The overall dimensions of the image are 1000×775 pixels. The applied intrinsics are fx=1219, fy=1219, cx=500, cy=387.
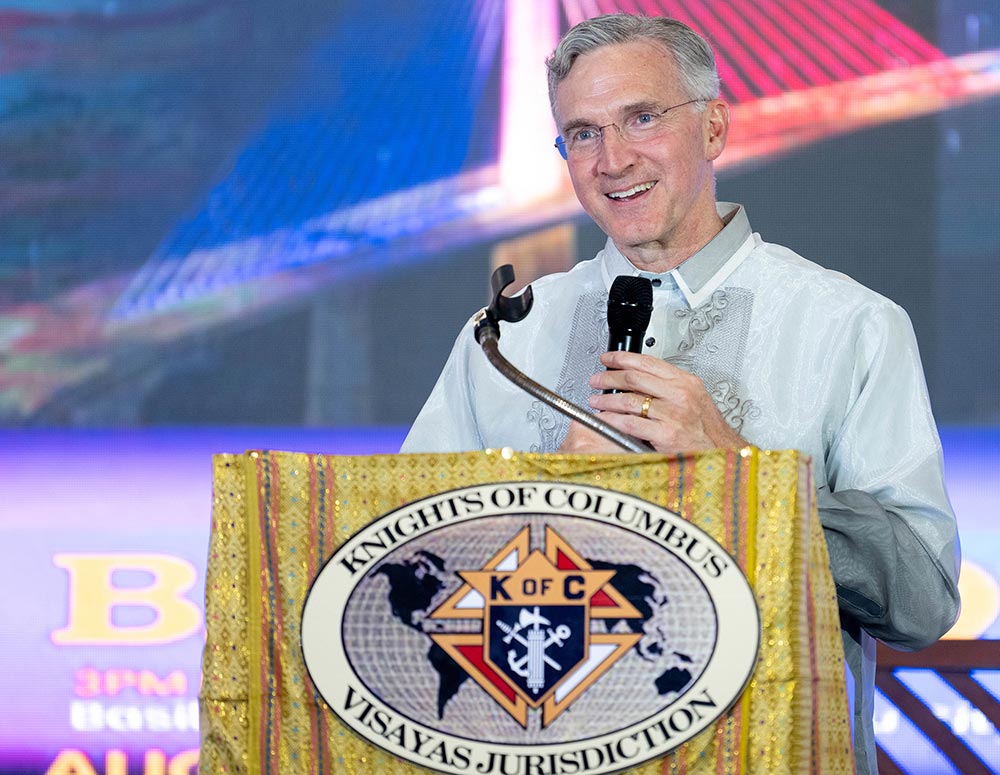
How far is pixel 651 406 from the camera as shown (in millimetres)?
1249

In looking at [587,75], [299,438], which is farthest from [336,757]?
[299,438]

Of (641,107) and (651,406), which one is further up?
(641,107)

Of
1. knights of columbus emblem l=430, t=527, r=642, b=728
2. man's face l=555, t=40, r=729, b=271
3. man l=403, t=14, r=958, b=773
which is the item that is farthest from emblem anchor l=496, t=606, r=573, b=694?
man's face l=555, t=40, r=729, b=271

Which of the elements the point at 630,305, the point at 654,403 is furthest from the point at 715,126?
the point at 654,403

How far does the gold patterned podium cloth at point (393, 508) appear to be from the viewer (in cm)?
97

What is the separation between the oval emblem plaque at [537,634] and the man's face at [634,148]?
75 cm

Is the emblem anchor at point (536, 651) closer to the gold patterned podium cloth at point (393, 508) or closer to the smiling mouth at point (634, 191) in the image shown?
the gold patterned podium cloth at point (393, 508)

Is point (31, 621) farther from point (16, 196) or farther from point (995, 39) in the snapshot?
point (995, 39)

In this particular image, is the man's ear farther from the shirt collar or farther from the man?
the shirt collar

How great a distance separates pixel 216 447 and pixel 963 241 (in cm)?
205

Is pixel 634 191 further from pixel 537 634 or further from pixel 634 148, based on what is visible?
pixel 537 634

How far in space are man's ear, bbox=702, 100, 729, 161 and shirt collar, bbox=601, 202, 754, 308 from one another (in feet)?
0.34

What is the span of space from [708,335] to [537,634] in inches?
31.7

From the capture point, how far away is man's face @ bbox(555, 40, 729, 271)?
1634 mm
